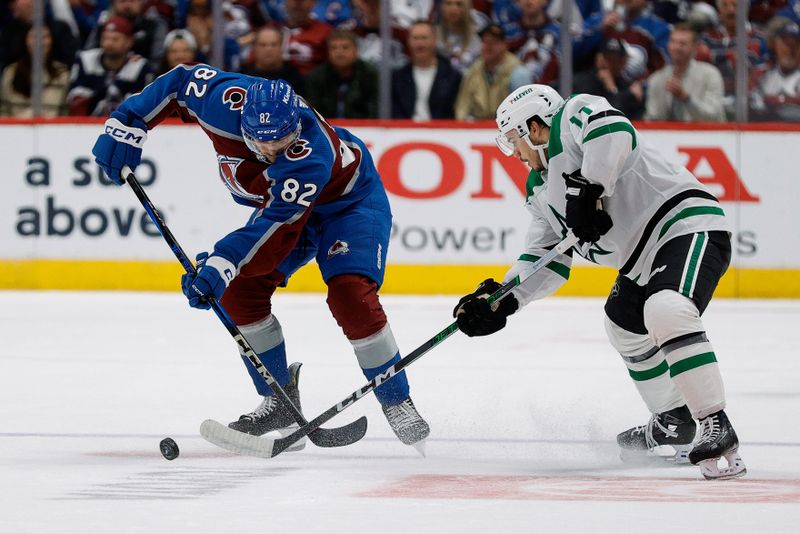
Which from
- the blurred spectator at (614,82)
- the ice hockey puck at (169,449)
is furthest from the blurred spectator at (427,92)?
the ice hockey puck at (169,449)

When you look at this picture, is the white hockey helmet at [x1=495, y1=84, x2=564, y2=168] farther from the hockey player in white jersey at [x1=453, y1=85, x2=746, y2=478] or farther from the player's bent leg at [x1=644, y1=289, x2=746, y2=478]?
the player's bent leg at [x1=644, y1=289, x2=746, y2=478]

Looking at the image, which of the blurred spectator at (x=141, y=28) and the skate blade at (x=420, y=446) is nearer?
the skate blade at (x=420, y=446)

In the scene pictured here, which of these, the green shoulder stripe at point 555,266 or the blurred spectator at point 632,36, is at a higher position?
the green shoulder stripe at point 555,266

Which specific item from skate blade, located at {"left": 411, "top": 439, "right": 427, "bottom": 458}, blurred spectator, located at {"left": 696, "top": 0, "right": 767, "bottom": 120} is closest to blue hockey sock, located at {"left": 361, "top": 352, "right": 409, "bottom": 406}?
skate blade, located at {"left": 411, "top": 439, "right": 427, "bottom": 458}

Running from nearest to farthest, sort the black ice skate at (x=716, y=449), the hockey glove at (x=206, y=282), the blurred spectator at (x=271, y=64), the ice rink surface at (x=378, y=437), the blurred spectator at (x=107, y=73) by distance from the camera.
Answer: the ice rink surface at (x=378, y=437) → the black ice skate at (x=716, y=449) → the hockey glove at (x=206, y=282) → the blurred spectator at (x=271, y=64) → the blurred spectator at (x=107, y=73)

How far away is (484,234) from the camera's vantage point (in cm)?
803

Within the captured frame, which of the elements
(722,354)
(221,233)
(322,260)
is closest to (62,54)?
(221,233)

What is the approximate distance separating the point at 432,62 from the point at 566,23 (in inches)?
29.5

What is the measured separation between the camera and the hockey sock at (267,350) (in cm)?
406

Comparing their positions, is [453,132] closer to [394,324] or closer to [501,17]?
[501,17]

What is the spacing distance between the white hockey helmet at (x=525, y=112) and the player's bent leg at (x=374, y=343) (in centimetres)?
56

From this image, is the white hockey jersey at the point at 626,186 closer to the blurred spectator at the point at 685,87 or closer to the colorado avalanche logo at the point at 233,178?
the colorado avalanche logo at the point at 233,178

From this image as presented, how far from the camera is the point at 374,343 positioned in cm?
390

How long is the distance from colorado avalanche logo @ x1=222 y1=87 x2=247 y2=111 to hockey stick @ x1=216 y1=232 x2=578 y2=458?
78cm
